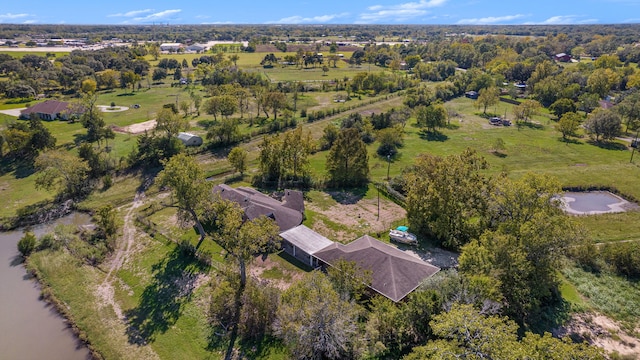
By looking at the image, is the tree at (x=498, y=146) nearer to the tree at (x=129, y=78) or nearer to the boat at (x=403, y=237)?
the boat at (x=403, y=237)

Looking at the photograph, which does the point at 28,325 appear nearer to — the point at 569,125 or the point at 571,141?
the point at 571,141

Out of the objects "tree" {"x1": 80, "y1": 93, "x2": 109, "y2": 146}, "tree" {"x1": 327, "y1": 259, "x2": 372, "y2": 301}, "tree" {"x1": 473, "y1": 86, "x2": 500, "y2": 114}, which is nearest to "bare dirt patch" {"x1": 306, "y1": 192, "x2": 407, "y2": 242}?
"tree" {"x1": 327, "y1": 259, "x2": 372, "y2": 301}

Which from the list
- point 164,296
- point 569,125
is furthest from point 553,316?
point 569,125

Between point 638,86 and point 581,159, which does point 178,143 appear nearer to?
point 581,159

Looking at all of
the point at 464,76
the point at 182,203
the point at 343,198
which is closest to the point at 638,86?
the point at 464,76

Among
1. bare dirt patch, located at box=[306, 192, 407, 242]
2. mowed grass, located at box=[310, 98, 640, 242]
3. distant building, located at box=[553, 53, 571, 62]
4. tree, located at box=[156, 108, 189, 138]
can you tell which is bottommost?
bare dirt patch, located at box=[306, 192, 407, 242]

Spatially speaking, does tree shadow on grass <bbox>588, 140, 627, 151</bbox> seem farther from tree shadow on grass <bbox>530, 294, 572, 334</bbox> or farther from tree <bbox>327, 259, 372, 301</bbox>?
tree <bbox>327, 259, 372, 301</bbox>

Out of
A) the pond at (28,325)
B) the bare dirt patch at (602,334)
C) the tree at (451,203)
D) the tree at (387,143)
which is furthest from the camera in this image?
the tree at (387,143)

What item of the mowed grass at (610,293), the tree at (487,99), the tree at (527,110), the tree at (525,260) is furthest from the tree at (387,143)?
the tree at (487,99)
